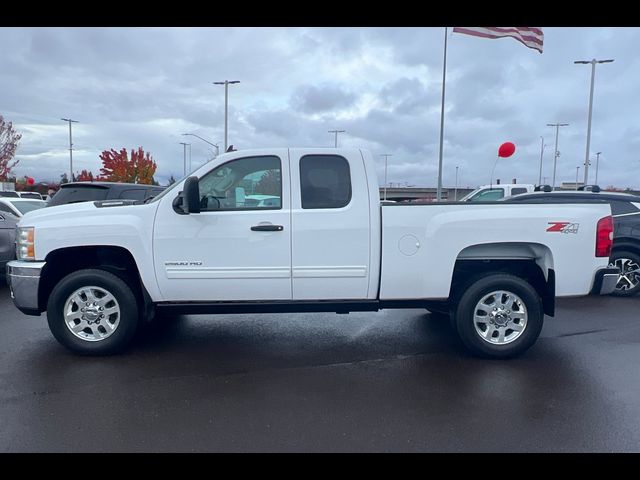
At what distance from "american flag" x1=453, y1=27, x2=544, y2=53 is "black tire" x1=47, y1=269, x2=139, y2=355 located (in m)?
11.8

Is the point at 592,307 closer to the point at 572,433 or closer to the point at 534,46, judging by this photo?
the point at 572,433

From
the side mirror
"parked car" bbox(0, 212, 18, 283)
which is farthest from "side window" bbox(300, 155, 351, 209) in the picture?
"parked car" bbox(0, 212, 18, 283)

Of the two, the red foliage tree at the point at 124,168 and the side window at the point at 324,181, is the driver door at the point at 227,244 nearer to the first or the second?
the side window at the point at 324,181

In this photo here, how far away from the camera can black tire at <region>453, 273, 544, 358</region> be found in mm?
4773

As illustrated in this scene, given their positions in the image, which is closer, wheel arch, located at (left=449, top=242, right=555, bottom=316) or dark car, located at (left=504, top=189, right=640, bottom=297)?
wheel arch, located at (left=449, top=242, right=555, bottom=316)

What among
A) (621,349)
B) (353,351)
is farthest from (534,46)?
(353,351)

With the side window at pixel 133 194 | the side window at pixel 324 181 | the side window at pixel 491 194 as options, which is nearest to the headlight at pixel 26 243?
the side window at pixel 324 181

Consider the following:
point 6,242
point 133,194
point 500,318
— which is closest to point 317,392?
point 500,318

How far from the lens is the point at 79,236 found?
460 centimetres

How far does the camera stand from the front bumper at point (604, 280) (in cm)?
471

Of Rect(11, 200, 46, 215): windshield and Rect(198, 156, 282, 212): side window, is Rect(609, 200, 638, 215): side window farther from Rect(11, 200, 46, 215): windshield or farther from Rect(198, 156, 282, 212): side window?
Rect(11, 200, 46, 215): windshield

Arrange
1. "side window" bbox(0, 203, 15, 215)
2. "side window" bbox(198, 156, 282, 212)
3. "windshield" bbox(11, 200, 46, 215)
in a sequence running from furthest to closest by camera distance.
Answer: "windshield" bbox(11, 200, 46, 215) < "side window" bbox(0, 203, 15, 215) < "side window" bbox(198, 156, 282, 212)

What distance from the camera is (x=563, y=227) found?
4656mm
